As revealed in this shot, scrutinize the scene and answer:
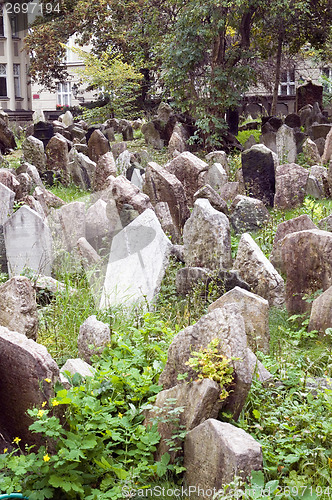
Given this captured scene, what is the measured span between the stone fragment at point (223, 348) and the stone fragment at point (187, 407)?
Result: 121 millimetres

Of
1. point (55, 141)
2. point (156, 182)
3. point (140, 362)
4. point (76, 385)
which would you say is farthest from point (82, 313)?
point (55, 141)

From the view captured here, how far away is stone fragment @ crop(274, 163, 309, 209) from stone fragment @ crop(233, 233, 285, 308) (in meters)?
3.58

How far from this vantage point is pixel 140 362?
157 inches

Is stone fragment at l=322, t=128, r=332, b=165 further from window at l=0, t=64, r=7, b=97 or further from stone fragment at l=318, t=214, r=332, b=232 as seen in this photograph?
window at l=0, t=64, r=7, b=97

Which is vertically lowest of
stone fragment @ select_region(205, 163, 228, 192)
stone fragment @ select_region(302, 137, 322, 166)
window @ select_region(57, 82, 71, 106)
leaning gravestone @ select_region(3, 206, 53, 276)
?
leaning gravestone @ select_region(3, 206, 53, 276)

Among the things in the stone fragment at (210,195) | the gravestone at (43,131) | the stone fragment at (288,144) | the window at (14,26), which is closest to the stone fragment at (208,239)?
the stone fragment at (210,195)

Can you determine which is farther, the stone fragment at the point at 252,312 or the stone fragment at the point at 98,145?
the stone fragment at the point at 98,145

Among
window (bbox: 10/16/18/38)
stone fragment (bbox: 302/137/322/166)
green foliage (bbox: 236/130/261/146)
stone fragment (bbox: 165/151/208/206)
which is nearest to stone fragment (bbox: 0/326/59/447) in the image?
stone fragment (bbox: 165/151/208/206)

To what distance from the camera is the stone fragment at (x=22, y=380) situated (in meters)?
3.19

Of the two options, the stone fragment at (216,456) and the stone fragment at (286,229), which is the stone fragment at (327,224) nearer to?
the stone fragment at (286,229)

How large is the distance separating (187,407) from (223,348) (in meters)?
0.37

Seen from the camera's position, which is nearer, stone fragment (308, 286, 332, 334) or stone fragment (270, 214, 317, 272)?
stone fragment (308, 286, 332, 334)

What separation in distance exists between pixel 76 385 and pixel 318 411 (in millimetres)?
1392

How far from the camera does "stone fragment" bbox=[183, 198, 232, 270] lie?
19.5 feet
